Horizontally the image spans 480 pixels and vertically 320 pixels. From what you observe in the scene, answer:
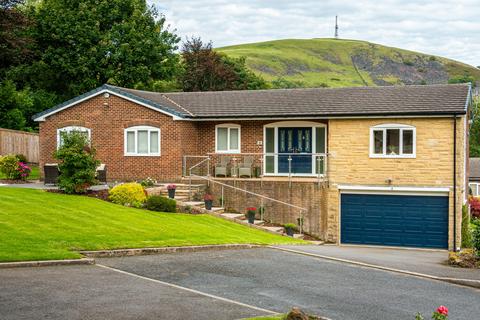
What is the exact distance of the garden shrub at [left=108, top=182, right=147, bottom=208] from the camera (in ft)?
82.3

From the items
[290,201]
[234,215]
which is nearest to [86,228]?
[234,215]

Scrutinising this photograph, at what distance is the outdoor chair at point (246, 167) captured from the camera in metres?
29.8

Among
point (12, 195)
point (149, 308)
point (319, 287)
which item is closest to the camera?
point (149, 308)

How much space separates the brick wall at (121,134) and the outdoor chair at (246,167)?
2.75 meters

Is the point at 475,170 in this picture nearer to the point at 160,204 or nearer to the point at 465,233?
the point at 465,233

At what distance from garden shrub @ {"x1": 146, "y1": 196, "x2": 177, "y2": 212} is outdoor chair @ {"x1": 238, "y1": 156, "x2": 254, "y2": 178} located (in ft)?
17.3

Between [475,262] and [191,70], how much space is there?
44.2 m

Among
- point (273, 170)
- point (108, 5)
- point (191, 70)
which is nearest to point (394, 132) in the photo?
point (273, 170)

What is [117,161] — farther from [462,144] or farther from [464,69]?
A: [464,69]

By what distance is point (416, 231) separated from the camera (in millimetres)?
27406

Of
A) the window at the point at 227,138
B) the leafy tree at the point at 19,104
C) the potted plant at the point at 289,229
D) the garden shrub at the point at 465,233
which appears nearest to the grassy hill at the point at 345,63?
the leafy tree at the point at 19,104

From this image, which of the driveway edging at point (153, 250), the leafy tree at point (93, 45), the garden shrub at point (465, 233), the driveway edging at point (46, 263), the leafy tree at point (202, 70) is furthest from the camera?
the leafy tree at point (202, 70)

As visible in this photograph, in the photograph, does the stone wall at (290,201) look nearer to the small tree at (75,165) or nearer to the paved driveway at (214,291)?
the small tree at (75,165)

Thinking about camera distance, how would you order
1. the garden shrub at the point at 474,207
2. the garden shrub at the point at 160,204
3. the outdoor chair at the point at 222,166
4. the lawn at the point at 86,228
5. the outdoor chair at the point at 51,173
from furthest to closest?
1. the garden shrub at the point at 474,207
2. the outdoor chair at the point at 222,166
3. the outdoor chair at the point at 51,173
4. the garden shrub at the point at 160,204
5. the lawn at the point at 86,228
